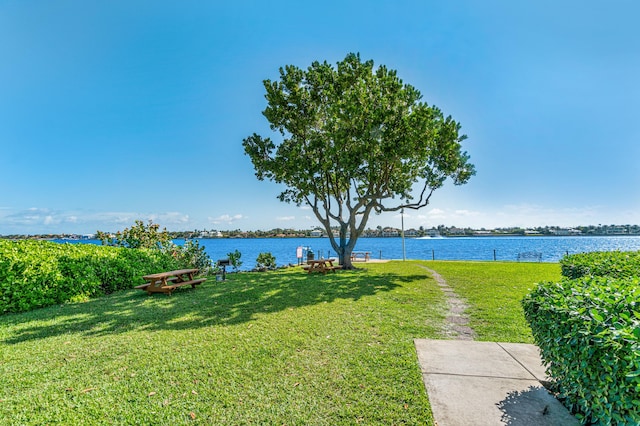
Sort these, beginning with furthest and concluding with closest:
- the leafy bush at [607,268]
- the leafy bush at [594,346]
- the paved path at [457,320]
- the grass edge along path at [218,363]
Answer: the paved path at [457,320] < the leafy bush at [607,268] < the grass edge along path at [218,363] < the leafy bush at [594,346]

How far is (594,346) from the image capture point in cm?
224

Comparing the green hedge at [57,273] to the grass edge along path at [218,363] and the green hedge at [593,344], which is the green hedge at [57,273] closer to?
the grass edge along path at [218,363]

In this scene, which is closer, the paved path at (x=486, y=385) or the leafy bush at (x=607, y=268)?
the paved path at (x=486, y=385)

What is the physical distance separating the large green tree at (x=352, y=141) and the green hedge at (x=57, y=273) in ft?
29.7

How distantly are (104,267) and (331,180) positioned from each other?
11.9m

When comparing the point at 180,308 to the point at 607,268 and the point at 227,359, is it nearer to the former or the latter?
the point at 227,359

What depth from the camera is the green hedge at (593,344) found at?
2020 mm

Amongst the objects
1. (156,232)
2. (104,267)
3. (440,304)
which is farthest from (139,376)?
(156,232)

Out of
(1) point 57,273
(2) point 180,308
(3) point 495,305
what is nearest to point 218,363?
(2) point 180,308

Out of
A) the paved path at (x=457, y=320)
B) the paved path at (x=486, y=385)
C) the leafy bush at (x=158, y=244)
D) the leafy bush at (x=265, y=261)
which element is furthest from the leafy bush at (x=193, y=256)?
the paved path at (x=486, y=385)

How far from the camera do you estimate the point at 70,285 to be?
8.96m

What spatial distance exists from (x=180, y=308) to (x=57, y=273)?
13.3ft

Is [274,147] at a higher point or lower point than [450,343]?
higher

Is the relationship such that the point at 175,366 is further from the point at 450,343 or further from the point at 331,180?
the point at 331,180
